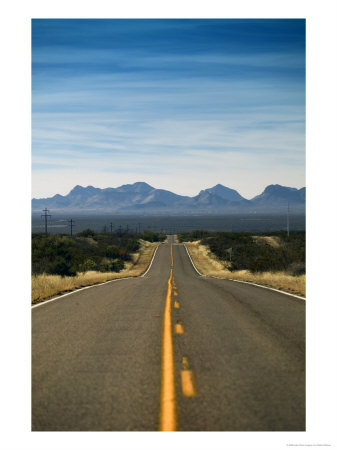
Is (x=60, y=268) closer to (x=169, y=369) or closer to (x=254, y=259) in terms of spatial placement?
(x=254, y=259)

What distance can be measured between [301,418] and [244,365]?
172 centimetres

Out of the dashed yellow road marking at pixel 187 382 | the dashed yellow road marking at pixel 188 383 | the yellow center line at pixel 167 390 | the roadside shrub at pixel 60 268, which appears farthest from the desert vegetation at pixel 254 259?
the roadside shrub at pixel 60 268

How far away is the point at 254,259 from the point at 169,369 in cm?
4556

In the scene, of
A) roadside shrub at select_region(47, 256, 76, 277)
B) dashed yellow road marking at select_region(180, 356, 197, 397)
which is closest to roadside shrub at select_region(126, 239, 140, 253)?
roadside shrub at select_region(47, 256, 76, 277)

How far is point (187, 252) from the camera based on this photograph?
246 ft

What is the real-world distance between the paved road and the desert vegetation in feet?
21.6

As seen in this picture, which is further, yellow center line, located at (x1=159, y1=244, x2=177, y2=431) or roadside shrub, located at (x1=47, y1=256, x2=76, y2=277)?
roadside shrub, located at (x1=47, y1=256, x2=76, y2=277)

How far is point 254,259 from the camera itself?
50.4m

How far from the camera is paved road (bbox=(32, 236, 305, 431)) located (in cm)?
439

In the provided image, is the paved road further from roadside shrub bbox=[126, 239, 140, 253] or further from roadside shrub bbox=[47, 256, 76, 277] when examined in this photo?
roadside shrub bbox=[126, 239, 140, 253]

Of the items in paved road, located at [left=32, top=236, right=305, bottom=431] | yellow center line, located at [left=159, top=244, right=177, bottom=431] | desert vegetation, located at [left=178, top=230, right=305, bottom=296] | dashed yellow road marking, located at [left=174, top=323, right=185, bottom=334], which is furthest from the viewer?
desert vegetation, located at [left=178, top=230, right=305, bottom=296]
